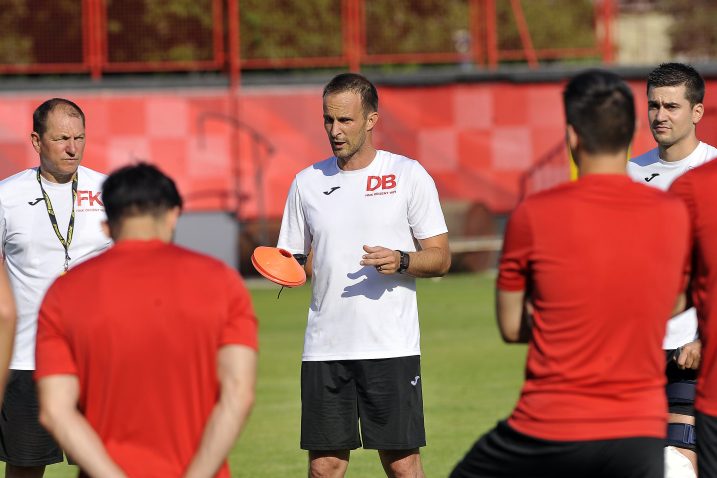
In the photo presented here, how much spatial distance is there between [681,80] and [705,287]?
2.40 meters

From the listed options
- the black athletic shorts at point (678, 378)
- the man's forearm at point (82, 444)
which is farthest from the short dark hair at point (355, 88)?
the man's forearm at point (82, 444)

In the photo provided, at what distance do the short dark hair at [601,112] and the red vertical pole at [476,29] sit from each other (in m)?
22.9

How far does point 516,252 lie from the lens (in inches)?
183

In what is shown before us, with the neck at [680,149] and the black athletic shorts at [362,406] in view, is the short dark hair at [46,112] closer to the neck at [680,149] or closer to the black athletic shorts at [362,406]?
the black athletic shorts at [362,406]

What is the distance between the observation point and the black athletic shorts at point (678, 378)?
23.1 ft

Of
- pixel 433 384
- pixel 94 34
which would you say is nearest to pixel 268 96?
pixel 94 34

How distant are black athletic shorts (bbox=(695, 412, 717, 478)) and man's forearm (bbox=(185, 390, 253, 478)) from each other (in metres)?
1.78

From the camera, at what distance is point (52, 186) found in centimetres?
725

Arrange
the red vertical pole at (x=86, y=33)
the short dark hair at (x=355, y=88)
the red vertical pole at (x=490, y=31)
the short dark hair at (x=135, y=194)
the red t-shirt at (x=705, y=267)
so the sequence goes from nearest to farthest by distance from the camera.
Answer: the short dark hair at (x=135, y=194) → the red t-shirt at (x=705, y=267) → the short dark hair at (x=355, y=88) → the red vertical pole at (x=86, y=33) → the red vertical pole at (x=490, y=31)

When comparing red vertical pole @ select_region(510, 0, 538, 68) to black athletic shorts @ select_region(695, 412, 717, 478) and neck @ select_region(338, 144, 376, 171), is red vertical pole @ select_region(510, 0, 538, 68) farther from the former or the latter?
black athletic shorts @ select_region(695, 412, 717, 478)

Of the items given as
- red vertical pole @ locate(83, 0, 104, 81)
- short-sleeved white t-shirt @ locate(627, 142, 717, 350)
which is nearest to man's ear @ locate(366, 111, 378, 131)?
short-sleeved white t-shirt @ locate(627, 142, 717, 350)

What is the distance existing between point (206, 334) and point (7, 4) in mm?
23444

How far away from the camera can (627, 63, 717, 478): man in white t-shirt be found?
7086 millimetres

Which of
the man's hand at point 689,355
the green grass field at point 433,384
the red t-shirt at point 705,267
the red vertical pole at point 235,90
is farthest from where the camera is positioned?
the red vertical pole at point 235,90
